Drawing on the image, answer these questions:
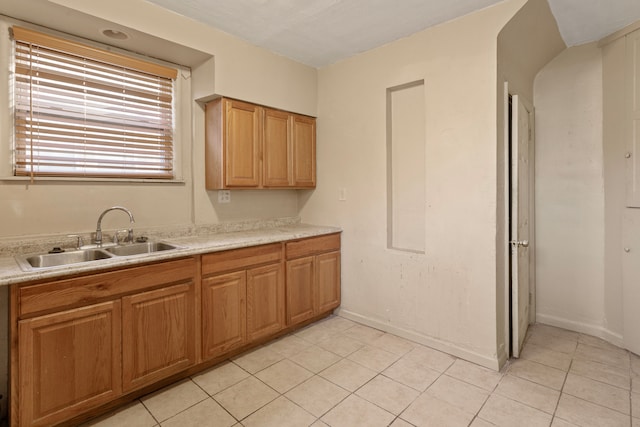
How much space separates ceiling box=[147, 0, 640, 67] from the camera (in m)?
2.30

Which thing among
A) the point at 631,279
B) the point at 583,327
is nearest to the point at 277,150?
the point at 631,279

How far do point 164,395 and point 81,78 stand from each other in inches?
86.1

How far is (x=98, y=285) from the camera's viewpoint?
5.98ft

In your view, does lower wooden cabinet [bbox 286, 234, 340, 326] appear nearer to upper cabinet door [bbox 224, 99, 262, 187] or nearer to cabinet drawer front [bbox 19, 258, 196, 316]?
upper cabinet door [bbox 224, 99, 262, 187]

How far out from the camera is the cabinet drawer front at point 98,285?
5.36 feet

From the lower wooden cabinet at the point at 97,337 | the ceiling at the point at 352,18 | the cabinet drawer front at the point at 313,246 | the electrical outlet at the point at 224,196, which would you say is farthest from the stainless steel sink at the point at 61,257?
the ceiling at the point at 352,18

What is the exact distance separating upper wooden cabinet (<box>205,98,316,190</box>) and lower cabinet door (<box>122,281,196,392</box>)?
3.37 feet

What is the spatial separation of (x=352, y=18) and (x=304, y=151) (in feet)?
4.28

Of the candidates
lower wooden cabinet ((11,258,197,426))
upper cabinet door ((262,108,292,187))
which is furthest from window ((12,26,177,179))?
lower wooden cabinet ((11,258,197,426))

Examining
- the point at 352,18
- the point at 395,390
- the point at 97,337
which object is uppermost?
the point at 352,18

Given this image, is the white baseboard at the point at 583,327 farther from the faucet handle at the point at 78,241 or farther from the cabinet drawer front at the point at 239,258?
the faucet handle at the point at 78,241

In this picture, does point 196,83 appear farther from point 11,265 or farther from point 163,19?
point 11,265

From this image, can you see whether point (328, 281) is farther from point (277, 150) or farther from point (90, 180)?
point (90, 180)

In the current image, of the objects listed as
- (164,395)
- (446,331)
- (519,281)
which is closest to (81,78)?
(164,395)
